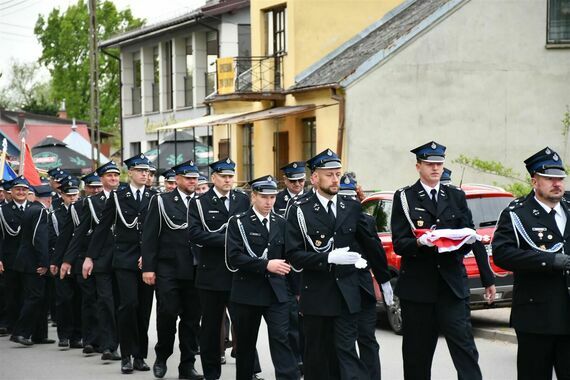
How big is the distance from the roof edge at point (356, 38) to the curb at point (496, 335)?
17.5 metres

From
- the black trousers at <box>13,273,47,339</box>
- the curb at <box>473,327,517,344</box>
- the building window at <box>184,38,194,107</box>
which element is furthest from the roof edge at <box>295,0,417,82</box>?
the curb at <box>473,327,517,344</box>

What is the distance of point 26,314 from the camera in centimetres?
1652

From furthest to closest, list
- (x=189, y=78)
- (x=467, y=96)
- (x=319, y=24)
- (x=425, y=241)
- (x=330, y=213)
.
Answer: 1. (x=189, y=78)
2. (x=319, y=24)
3. (x=467, y=96)
4. (x=330, y=213)
5. (x=425, y=241)

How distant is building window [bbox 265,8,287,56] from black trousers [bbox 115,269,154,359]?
66.3 ft

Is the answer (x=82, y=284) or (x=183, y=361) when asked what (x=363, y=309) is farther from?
(x=82, y=284)

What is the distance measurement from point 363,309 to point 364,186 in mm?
19512

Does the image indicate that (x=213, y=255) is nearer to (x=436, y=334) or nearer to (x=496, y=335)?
(x=436, y=334)

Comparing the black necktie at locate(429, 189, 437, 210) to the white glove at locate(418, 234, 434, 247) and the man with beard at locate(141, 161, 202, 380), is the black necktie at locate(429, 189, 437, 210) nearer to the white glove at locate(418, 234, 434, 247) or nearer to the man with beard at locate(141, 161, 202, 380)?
the white glove at locate(418, 234, 434, 247)

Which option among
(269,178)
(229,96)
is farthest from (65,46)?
(269,178)

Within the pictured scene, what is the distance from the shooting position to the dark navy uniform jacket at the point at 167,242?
13.0 metres

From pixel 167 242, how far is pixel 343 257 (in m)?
3.85

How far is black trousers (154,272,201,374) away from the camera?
1289 cm

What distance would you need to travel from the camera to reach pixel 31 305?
16.5 meters

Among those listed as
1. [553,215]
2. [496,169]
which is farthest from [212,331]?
[496,169]
